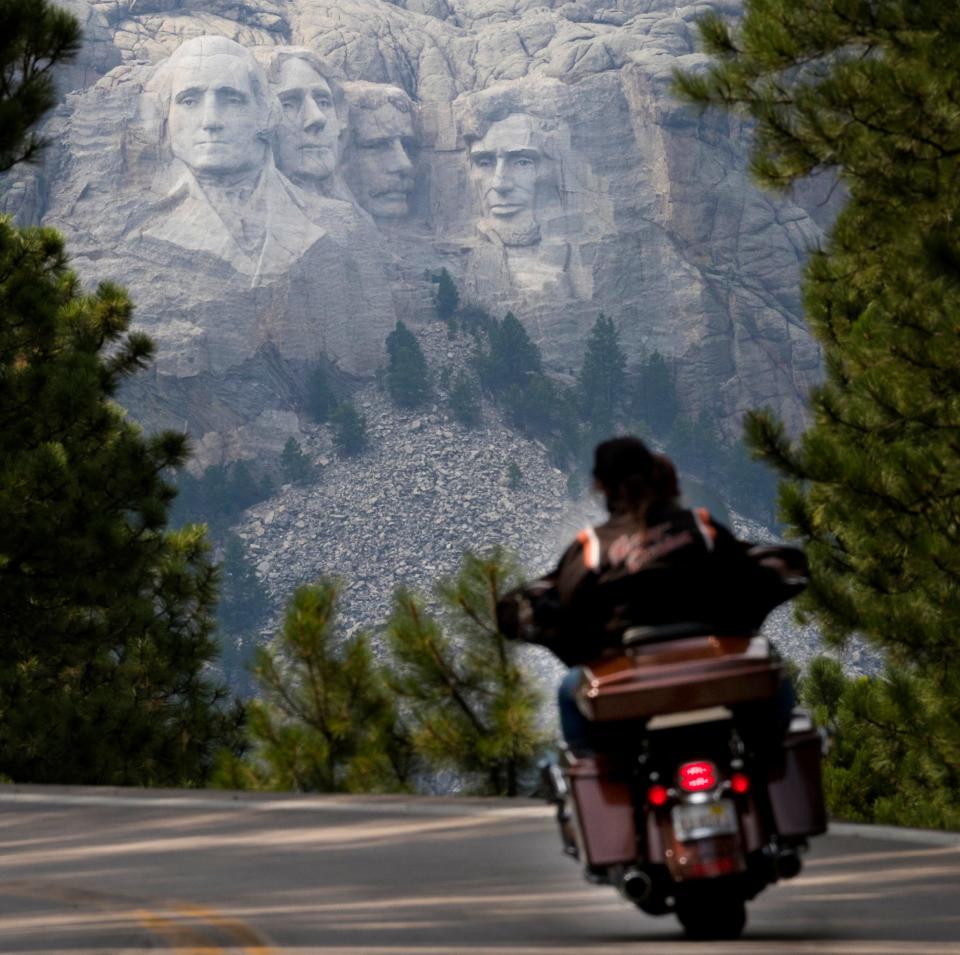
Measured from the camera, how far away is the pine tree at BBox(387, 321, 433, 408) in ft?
605

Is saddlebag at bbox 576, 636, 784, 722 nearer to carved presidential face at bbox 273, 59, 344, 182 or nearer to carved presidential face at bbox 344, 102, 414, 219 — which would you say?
carved presidential face at bbox 273, 59, 344, 182

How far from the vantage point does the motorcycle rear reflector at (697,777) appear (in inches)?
176

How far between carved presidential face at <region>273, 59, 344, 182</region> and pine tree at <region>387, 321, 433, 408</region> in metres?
19.6

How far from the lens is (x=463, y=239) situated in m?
196

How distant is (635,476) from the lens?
15.3 feet

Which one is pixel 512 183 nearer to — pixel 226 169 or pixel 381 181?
pixel 381 181

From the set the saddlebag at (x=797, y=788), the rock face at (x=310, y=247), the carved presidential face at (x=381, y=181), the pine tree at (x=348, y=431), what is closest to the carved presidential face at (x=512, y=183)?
the rock face at (x=310, y=247)

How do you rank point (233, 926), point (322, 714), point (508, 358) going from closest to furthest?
point (233, 926), point (322, 714), point (508, 358)

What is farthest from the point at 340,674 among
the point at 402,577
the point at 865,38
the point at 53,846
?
the point at 402,577

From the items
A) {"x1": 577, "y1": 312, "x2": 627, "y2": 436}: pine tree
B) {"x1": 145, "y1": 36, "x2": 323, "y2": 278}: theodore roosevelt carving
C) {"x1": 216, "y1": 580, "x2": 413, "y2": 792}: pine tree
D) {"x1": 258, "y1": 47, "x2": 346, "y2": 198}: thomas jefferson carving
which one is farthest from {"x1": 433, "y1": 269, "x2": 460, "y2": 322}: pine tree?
{"x1": 216, "y1": 580, "x2": 413, "y2": 792}: pine tree

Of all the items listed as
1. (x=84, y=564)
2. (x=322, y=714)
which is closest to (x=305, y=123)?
(x=84, y=564)

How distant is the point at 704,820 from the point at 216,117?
7390 inches

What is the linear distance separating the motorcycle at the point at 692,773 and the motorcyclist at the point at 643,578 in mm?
58

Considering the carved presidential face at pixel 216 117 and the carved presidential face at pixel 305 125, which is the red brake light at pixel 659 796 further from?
the carved presidential face at pixel 305 125
